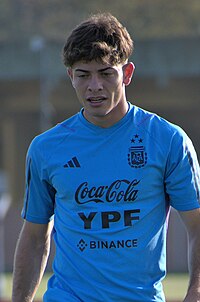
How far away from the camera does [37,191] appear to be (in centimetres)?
518

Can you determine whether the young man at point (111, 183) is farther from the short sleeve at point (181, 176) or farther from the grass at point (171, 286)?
the grass at point (171, 286)

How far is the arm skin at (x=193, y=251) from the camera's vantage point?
15.9 feet

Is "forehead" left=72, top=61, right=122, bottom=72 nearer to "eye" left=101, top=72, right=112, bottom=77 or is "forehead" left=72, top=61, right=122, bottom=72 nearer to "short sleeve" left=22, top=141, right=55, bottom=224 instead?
"eye" left=101, top=72, right=112, bottom=77

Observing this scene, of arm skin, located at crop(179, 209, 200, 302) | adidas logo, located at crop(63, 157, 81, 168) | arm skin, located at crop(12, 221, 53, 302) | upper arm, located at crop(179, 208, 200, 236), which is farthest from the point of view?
arm skin, located at crop(12, 221, 53, 302)

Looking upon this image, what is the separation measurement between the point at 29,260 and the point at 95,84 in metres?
0.93

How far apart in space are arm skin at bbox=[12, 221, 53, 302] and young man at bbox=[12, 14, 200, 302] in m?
0.14

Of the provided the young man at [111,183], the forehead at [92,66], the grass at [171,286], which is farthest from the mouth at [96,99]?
the grass at [171,286]

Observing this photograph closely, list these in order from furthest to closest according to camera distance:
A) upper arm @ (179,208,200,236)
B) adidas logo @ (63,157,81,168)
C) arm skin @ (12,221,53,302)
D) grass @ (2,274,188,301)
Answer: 1. grass @ (2,274,188,301)
2. arm skin @ (12,221,53,302)
3. adidas logo @ (63,157,81,168)
4. upper arm @ (179,208,200,236)

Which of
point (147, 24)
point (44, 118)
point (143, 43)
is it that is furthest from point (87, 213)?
point (147, 24)

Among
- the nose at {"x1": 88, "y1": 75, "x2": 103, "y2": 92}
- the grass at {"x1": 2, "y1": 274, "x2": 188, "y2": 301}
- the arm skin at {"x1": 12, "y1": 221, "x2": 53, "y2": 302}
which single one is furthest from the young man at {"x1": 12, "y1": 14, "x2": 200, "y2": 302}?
the grass at {"x1": 2, "y1": 274, "x2": 188, "y2": 301}

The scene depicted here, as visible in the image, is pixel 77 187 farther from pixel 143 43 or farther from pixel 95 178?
pixel 143 43

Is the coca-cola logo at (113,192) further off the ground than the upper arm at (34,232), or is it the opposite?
the coca-cola logo at (113,192)

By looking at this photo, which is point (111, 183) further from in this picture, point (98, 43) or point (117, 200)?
point (98, 43)

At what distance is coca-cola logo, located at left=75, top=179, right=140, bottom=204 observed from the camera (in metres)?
4.92
